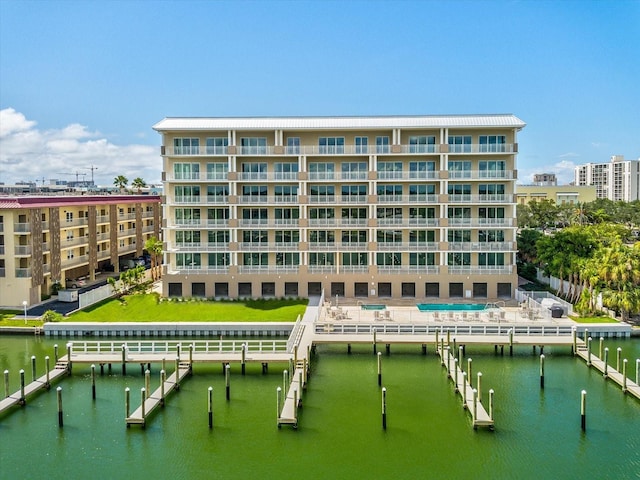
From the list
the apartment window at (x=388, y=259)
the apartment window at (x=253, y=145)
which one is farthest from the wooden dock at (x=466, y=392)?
the apartment window at (x=253, y=145)

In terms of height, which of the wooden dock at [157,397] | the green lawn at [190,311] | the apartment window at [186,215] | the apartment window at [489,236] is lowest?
the wooden dock at [157,397]

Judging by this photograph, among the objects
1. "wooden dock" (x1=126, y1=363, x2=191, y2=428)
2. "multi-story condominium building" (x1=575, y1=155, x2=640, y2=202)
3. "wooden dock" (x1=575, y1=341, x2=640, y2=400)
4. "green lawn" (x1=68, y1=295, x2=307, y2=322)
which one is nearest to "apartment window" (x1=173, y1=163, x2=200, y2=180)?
"green lawn" (x1=68, y1=295, x2=307, y2=322)

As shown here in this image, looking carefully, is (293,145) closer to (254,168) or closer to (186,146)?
(254,168)

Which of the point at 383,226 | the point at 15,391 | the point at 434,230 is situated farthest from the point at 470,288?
the point at 15,391

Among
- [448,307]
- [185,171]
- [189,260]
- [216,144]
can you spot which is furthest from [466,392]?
[185,171]

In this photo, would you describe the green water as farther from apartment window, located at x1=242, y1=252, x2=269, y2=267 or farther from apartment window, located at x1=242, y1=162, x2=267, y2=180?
apartment window, located at x1=242, y1=162, x2=267, y2=180

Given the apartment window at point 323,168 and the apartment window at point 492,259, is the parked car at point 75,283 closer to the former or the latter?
the apartment window at point 323,168

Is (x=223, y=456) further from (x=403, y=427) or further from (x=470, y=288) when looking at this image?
(x=470, y=288)
